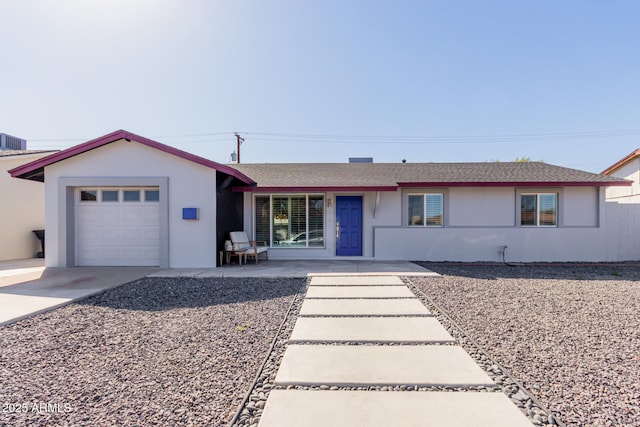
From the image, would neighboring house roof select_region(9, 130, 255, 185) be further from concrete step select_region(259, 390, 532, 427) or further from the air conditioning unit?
the air conditioning unit

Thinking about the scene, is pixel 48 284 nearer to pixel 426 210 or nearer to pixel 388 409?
pixel 388 409

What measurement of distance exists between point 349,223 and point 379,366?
7.74 m

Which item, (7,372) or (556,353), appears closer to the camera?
(7,372)

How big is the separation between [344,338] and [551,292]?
4941mm

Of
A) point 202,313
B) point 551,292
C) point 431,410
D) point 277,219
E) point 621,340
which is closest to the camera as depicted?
point 431,410

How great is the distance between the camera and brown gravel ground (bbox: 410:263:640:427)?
265 cm

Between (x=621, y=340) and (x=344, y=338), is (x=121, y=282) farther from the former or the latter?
(x=621, y=340)

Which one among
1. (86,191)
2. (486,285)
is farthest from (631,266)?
(86,191)

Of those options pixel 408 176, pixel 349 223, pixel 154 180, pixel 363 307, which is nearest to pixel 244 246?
pixel 154 180

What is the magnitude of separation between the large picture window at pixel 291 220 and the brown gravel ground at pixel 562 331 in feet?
14.1

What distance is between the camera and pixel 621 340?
154 inches

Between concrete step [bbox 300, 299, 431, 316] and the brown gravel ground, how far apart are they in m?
0.51

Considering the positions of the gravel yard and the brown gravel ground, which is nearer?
the gravel yard

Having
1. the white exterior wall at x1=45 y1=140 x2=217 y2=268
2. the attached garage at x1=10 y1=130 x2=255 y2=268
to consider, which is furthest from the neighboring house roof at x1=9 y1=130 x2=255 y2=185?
the white exterior wall at x1=45 y1=140 x2=217 y2=268
